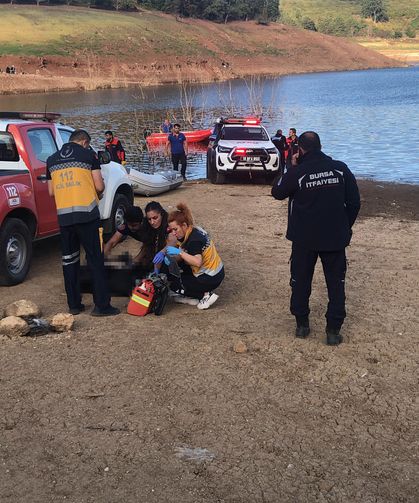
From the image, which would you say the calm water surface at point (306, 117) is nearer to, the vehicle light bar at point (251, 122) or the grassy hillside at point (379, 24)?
the vehicle light bar at point (251, 122)

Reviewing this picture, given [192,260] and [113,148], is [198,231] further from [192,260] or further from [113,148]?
[113,148]

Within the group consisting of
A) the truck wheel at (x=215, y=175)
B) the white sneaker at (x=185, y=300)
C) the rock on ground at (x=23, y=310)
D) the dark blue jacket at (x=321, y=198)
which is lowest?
the truck wheel at (x=215, y=175)

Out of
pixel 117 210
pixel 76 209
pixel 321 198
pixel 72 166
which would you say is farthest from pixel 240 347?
pixel 117 210

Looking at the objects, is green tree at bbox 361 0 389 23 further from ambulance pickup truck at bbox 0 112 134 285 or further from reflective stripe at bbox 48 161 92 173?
reflective stripe at bbox 48 161 92 173

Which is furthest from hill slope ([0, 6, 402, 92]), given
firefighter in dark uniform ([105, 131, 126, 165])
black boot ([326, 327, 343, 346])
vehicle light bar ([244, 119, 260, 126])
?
black boot ([326, 327, 343, 346])

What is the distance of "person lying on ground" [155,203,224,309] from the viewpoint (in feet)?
21.2

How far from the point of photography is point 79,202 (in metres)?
6.26

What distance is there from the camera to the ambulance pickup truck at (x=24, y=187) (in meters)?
7.50

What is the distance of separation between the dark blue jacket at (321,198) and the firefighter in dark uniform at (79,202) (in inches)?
74.8

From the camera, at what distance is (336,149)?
2581 centimetres

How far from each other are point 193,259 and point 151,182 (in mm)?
9119

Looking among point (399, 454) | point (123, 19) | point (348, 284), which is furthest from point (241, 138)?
point (123, 19)

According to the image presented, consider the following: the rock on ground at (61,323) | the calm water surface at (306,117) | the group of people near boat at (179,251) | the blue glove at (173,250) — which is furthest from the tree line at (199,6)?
the rock on ground at (61,323)

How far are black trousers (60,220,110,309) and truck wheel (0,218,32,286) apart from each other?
1.16 meters
